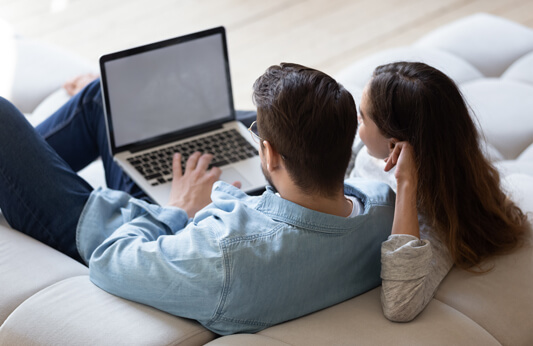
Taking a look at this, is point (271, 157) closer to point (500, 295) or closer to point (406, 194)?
point (406, 194)

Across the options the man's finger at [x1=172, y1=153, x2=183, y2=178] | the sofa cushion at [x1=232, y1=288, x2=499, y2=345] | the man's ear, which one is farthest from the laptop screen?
the sofa cushion at [x1=232, y1=288, x2=499, y2=345]

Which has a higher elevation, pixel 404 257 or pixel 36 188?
pixel 36 188

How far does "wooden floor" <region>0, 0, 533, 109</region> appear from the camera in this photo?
11.1ft

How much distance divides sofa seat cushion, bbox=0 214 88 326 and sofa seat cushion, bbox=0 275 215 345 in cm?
3

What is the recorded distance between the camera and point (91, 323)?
125 centimetres

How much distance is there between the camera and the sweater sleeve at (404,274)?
1238 mm

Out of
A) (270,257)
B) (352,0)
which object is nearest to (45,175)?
(270,257)

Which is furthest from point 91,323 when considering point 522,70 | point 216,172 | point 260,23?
point 260,23

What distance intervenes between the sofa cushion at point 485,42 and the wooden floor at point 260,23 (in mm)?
861

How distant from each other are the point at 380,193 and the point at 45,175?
0.75 m

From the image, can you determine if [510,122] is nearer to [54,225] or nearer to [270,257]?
[270,257]

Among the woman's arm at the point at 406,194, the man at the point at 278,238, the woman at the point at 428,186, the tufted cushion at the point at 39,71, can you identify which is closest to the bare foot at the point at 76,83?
the tufted cushion at the point at 39,71

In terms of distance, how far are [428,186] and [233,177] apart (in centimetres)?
56

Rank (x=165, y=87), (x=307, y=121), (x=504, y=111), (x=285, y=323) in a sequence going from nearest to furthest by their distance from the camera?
(x=307, y=121)
(x=285, y=323)
(x=165, y=87)
(x=504, y=111)
